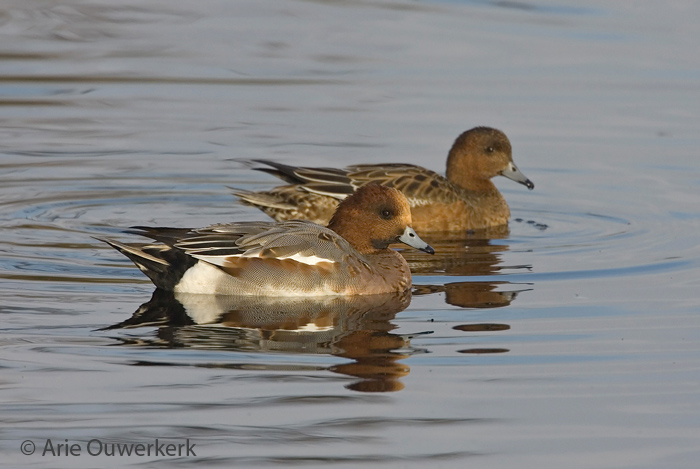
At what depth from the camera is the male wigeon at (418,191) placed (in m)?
10.9

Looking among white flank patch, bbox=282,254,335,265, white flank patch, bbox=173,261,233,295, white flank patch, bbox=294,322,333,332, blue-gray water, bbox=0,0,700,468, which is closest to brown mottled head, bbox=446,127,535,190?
blue-gray water, bbox=0,0,700,468

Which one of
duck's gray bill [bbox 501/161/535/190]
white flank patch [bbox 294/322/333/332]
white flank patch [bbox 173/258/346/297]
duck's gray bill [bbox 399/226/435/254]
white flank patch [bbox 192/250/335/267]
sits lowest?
white flank patch [bbox 294/322/333/332]

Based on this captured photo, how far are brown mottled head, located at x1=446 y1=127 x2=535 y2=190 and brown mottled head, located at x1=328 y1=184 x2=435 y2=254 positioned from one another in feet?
9.08

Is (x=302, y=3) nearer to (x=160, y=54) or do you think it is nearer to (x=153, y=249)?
(x=160, y=54)

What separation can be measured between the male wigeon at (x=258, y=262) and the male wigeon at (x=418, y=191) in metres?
2.46

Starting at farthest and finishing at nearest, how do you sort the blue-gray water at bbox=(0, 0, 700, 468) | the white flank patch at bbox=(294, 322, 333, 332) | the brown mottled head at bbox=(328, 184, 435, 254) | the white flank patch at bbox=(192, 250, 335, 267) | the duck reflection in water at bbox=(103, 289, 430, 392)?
the brown mottled head at bbox=(328, 184, 435, 254) < the white flank patch at bbox=(192, 250, 335, 267) < the white flank patch at bbox=(294, 322, 333, 332) < the duck reflection in water at bbox=(103, 289, 430, 392) < the blue-gray water at bbox=(0, 0, 700, 468)

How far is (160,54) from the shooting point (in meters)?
16.5

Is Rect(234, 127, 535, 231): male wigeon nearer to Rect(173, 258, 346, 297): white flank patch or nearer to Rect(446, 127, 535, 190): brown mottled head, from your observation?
Rect(446, 127, 535, 190): brown mottled head

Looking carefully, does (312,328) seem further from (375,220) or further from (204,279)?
(375,220)

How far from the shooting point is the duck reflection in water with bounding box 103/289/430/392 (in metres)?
6.66

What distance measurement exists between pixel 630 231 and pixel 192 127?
5155mm

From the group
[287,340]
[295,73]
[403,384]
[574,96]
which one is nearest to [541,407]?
[403,384]

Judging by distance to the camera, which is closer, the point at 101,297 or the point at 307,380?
the point at 307,380

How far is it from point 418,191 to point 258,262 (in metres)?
3.06
